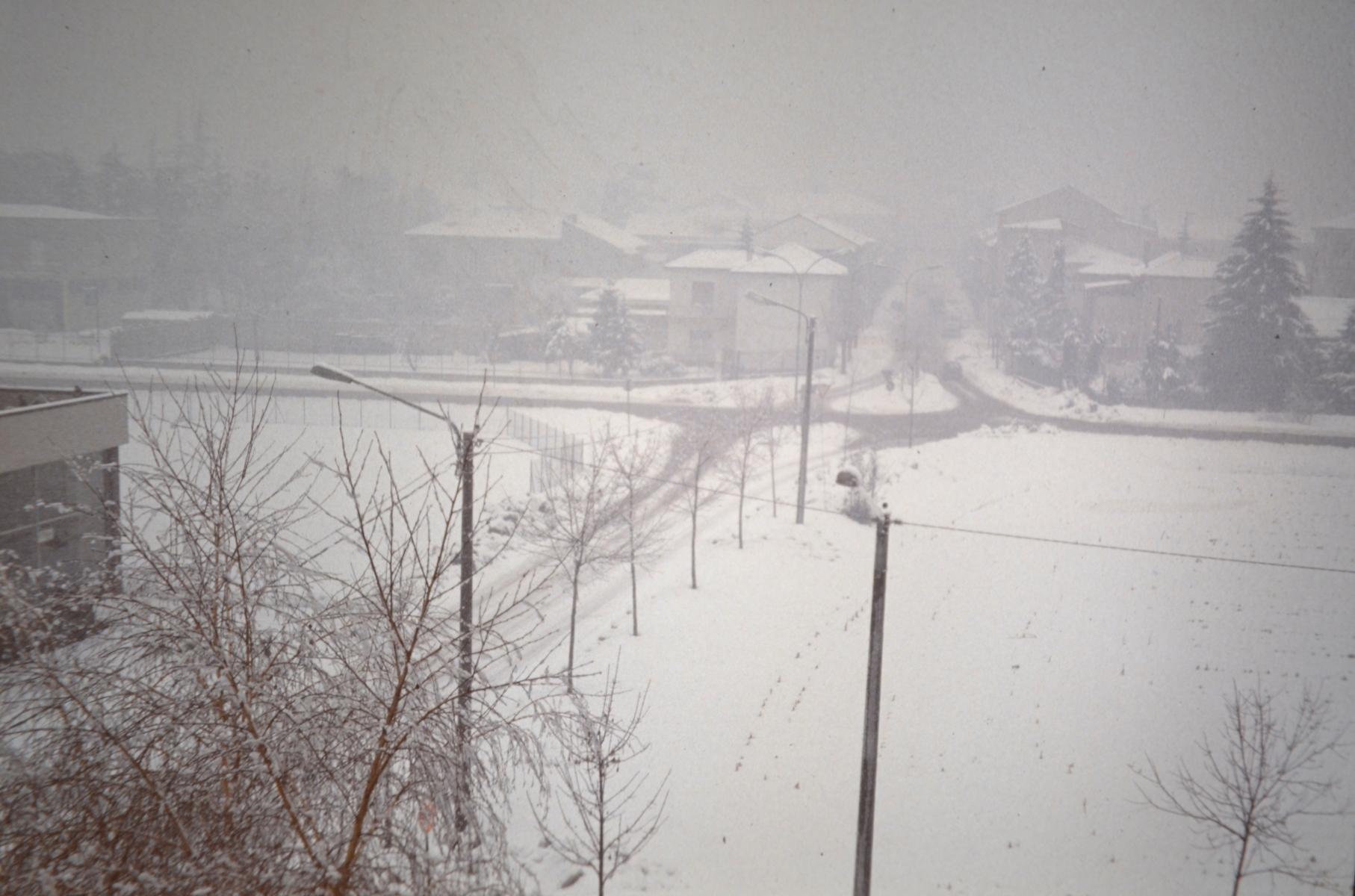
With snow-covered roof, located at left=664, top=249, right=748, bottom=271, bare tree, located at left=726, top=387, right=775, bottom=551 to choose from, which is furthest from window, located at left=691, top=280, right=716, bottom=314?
bare tree, located at left=726, top=387, right=775, bottom=551

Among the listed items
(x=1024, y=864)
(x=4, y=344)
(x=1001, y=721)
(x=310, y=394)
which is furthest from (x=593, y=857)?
(x=4, y=344)

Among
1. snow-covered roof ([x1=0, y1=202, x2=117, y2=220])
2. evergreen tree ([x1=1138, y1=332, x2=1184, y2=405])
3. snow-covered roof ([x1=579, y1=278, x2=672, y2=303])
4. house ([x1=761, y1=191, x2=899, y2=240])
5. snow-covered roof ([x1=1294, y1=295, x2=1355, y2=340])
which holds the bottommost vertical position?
evergreen tree ([x1=1138, y1=332, x2=1184, y2=405])

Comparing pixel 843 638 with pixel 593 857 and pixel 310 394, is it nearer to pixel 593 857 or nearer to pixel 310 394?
pixel 593 857

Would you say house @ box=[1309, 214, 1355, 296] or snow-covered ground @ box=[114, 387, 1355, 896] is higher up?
house @ box=[1309, 214, 1355, 296]

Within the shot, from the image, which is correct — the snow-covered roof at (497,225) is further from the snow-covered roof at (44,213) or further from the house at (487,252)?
the snow-covered roof at (44,213)

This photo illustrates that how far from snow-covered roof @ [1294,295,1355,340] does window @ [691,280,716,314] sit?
24.0m

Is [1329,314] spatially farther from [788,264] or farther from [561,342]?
[561,342]

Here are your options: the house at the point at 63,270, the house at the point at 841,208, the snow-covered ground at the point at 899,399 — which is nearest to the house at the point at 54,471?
the snow-covered ground at the point at 899,399

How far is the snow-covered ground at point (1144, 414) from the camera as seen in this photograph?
33.2 metres

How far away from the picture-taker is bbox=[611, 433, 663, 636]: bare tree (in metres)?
14.9

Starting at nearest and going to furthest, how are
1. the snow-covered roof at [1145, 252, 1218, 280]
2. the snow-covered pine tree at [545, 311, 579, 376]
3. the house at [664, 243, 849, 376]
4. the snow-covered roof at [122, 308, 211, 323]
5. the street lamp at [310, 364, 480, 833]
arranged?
the street lamp at [310, 364, 480, 833]
the snow-covered roof at [122, 308, 211, 323]
the snow-covered roof at [1145, 252, 1218, 280]
the snow-covered pine tree at [545, 311, 579, 376]
the house at [664, 243, 849, 376]

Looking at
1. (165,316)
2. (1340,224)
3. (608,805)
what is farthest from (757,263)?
(608,805)

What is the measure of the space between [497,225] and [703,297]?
56.8ft

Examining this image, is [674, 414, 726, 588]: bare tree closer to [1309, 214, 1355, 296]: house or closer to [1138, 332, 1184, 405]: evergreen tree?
[1138, 332, 1184, 405]: evergreen tree
